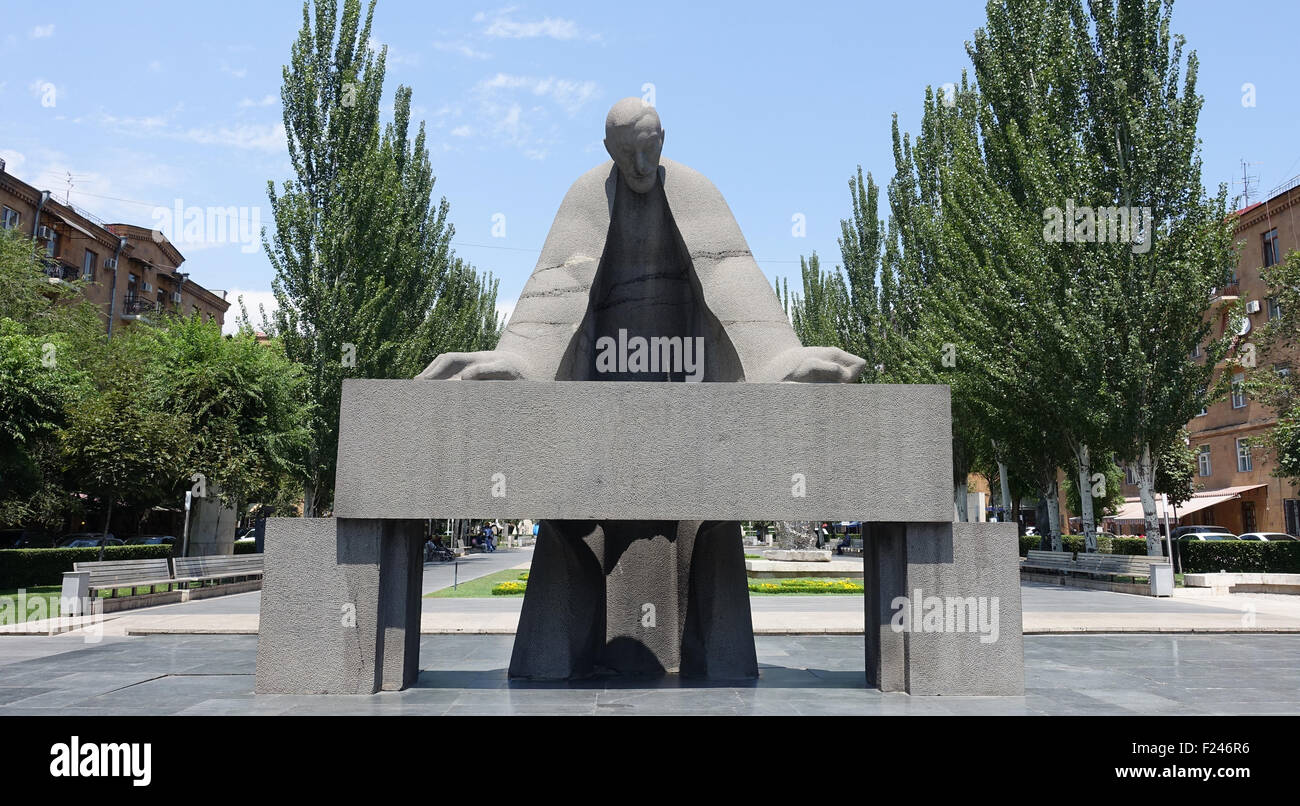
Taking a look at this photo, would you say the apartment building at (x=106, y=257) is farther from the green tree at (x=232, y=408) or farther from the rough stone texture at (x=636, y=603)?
the rough stone texture at (x=636, y=603)

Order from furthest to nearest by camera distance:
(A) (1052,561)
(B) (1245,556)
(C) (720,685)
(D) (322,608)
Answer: (A) (1052,561), (B) (1245,556), (C) (720,685), (D) (322,608)

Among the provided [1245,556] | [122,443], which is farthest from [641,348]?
[1245,556]

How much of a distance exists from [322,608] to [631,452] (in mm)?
2203

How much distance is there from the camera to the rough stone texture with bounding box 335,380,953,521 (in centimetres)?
574

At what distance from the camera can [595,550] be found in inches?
282

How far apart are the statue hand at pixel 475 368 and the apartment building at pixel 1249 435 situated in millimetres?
35912

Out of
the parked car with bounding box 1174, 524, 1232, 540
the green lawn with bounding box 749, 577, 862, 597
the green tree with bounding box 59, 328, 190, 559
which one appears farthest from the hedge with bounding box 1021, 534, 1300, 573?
the green tree with bounding box 59, 328, 190, 559

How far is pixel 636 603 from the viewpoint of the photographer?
23.6ft

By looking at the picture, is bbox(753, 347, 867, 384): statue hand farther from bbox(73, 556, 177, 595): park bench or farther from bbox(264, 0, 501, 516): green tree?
bbox(264, 0, 501, 516): green tree

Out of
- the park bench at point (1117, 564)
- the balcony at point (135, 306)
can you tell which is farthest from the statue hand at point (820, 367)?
the balcony at point (135, 306)

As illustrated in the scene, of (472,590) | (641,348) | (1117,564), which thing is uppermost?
(641,348)

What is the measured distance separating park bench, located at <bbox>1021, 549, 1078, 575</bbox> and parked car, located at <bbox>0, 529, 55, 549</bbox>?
1288 inches

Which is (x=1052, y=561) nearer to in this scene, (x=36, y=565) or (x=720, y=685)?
(x=720, y=685)
